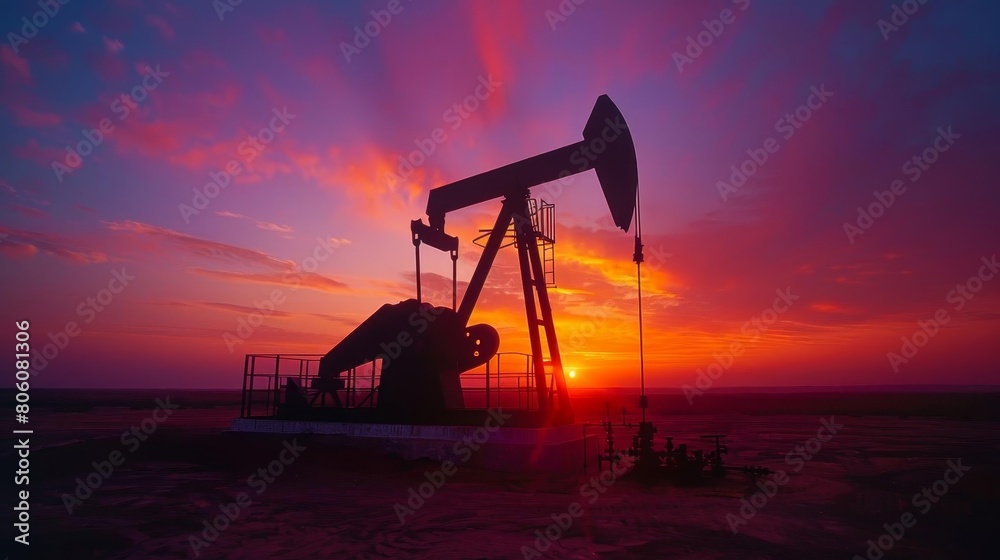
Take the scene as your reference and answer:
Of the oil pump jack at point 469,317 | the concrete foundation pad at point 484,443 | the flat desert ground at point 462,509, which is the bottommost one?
the flat desert ground at point 462,509

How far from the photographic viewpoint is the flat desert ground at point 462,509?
611 centimetres

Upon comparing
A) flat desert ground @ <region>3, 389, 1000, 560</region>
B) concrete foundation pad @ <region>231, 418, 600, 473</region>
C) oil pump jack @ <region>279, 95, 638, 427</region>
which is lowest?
flat desert ground @ <region>3, 389, 1000, 560</region>

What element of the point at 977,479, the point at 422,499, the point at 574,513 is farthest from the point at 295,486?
the point at 977,479

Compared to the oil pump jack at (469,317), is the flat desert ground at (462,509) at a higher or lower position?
lower

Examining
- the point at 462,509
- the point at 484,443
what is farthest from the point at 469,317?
the point at 462,509

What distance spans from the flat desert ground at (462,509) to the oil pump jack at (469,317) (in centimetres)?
128

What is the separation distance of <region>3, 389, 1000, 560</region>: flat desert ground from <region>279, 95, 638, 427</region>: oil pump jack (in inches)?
50.6

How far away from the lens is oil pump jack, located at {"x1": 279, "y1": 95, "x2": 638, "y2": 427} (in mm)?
11141

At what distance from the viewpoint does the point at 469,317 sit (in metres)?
12.5

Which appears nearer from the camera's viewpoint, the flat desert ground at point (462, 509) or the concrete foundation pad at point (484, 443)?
the flat desert ground at point (462, 509)

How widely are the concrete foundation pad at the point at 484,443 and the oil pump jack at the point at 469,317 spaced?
454 mm

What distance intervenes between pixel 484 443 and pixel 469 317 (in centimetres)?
312

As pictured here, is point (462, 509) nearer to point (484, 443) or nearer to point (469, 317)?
point (484, 443)

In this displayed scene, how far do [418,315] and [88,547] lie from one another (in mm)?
7170
